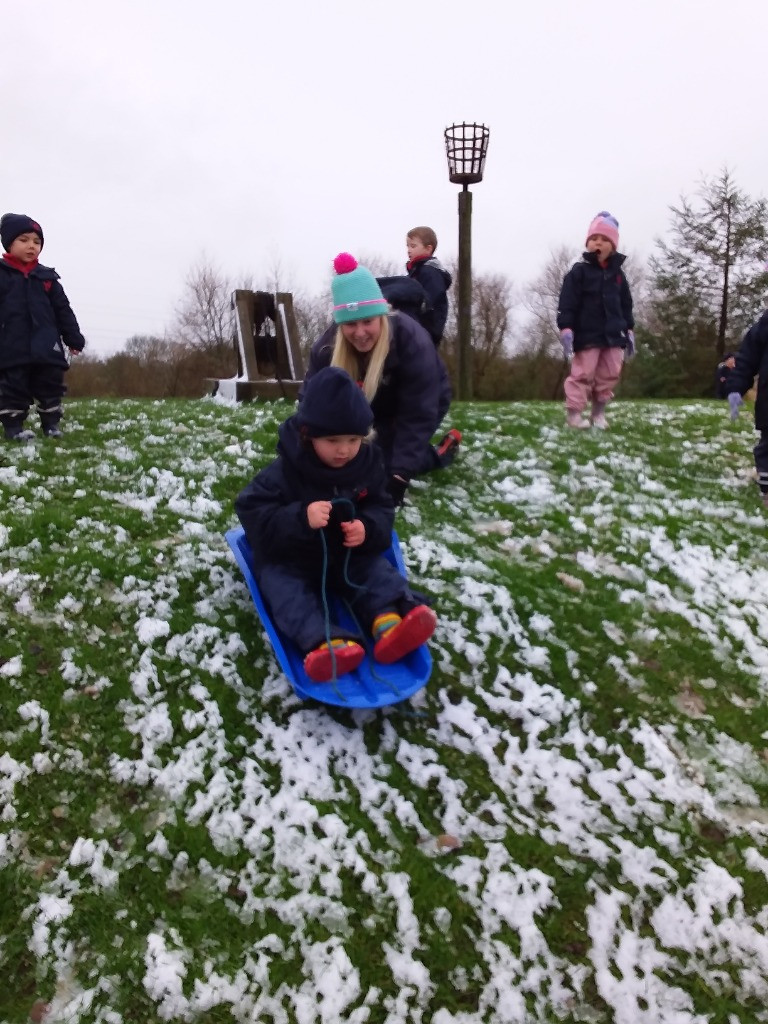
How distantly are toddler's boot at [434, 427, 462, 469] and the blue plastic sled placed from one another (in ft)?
8.39

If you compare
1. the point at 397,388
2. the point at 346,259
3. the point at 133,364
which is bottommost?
the point at 133,364

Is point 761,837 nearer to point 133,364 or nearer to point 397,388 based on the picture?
point 397,388

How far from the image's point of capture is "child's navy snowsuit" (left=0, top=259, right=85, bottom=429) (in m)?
5.87

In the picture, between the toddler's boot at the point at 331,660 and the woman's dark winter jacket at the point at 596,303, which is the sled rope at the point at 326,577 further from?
the woman's dark winter jacket at the point at 596,303

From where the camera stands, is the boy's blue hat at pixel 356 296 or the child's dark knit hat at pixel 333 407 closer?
the child's dark knit hat at pixel 333 407

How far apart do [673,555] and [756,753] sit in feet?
5.37

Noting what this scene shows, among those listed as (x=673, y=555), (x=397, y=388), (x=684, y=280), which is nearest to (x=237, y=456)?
(x=397, y=388)

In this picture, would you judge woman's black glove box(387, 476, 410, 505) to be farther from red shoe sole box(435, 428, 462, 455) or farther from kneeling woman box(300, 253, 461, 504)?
red shoe sole box(435, 428, 462, 455)

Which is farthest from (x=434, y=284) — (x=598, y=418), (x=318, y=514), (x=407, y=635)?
(x=407, y=635)

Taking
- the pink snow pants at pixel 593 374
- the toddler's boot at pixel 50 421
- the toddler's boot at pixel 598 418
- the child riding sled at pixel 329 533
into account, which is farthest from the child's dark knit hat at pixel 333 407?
the toddler's boot at pixel 598 418

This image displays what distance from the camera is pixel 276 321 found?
36.3 ft

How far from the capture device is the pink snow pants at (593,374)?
7098mm

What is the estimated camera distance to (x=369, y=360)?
442 centimetres

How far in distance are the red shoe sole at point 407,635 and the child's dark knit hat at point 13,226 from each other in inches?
184
